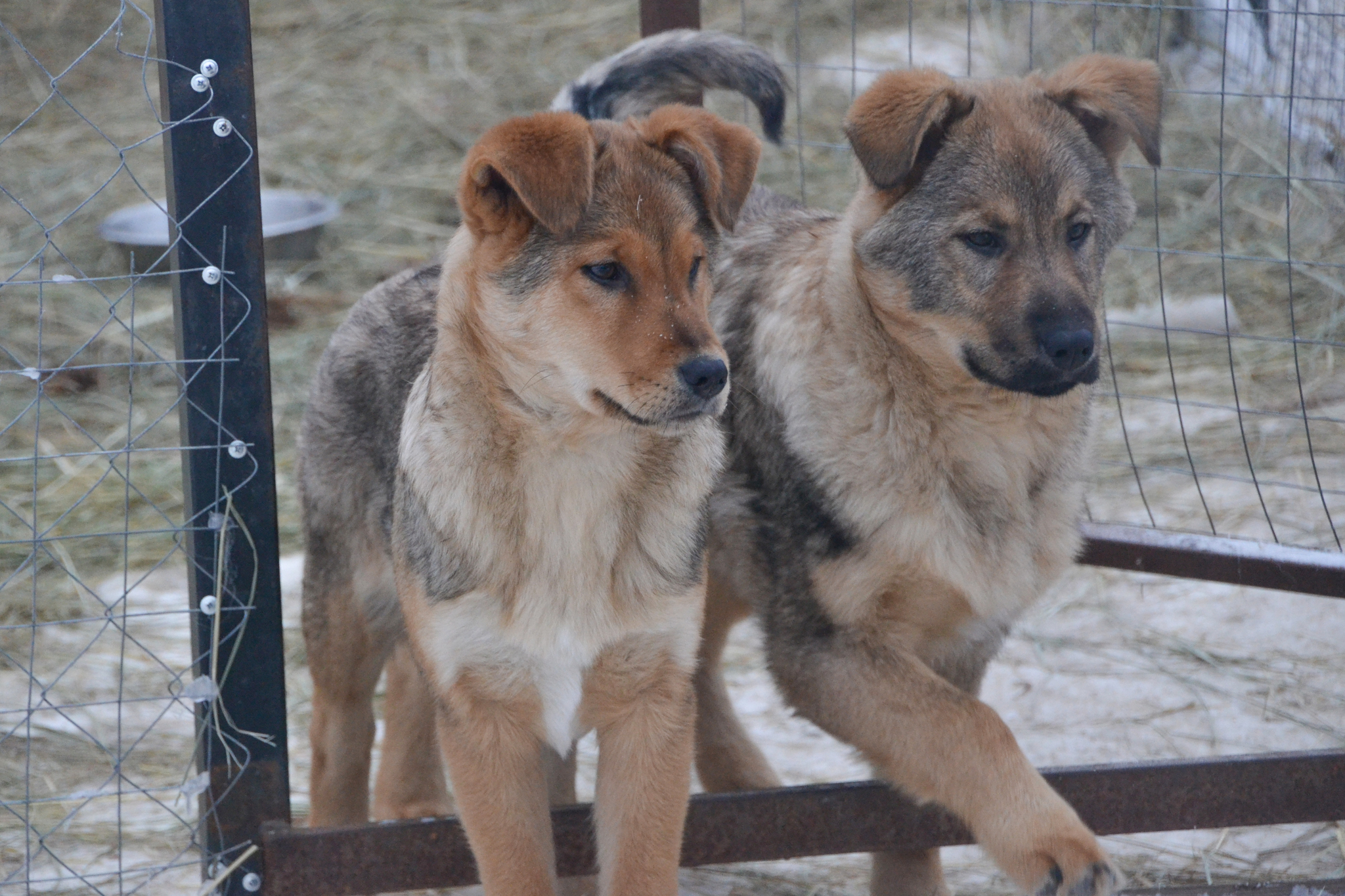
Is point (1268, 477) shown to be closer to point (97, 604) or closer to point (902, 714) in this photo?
point (902, 714)

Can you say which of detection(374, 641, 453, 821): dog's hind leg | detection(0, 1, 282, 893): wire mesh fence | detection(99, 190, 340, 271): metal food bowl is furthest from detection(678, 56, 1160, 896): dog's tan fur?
detection(99, 190, 340, 271): metal food bowl

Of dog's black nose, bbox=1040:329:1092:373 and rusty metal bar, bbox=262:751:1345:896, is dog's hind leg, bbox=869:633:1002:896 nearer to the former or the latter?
rusty metal bar, bbox=262:751:1345:896

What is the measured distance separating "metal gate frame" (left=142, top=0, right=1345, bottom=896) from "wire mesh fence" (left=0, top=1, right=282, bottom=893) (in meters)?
0.01

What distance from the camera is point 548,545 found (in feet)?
10.7

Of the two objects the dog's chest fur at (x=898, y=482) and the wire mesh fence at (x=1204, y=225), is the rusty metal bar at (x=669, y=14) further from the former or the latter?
the dog's chest fur at (x=898, y=482)

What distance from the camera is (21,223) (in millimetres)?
8242

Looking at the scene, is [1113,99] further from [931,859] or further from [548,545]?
[931,859]

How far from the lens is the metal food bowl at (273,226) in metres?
7.74

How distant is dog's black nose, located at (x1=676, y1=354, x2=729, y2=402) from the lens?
9.70ft

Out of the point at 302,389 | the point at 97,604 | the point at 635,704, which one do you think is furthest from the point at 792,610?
the point at 302,389

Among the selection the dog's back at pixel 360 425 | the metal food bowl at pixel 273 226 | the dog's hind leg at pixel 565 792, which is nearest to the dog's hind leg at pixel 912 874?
the dog's hind leg at pixel 565 792

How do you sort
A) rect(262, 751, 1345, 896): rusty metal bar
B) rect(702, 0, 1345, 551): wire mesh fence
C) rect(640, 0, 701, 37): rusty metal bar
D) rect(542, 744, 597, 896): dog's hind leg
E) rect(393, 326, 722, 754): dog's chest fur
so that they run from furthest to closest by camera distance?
1. rect(702, 0, 1345, 551): wire mesh fence
2. rect(640, 0, 701, 37): rusty metal bar
3. rect(542, 744, 597, 896): dog's hind leg
4. rect(262, 751, 1345, 896): rusty metal bar
5. rect(393, 326, 722, 754): dog's chest fur

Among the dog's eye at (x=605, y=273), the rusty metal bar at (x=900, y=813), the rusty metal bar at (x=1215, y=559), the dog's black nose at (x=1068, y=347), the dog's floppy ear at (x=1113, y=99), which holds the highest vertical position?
the dog's floppy ear at (x=1113, y=99)

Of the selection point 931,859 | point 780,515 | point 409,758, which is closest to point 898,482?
point 780,515
